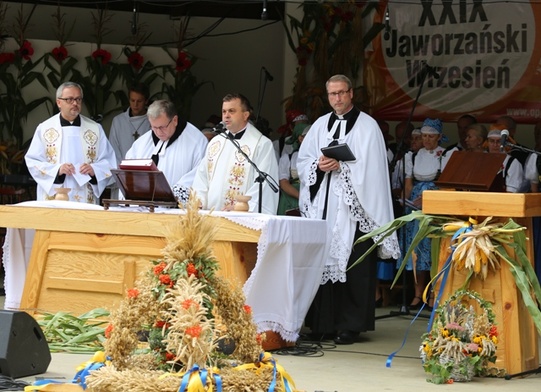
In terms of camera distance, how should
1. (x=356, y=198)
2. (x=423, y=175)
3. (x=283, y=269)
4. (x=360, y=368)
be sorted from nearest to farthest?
(x=360, y=368)
(x=283, y=269)
(x=356, y=198)
(x=423, y=175)

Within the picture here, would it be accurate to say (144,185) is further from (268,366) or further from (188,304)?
(188,304)

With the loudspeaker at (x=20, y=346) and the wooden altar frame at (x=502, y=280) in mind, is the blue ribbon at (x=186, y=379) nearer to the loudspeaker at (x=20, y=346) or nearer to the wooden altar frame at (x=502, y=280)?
→ the loudspeaker at (x=20, y=346)

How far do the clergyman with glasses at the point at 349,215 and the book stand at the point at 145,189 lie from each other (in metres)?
1.25

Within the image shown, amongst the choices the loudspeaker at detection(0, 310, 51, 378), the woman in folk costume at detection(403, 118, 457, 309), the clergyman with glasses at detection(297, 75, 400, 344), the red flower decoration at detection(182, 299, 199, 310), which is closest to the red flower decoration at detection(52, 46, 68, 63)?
the woman in folk costume at detection(403, 118, 457, 309)

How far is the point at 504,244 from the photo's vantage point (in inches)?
283

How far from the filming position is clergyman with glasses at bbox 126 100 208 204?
9.71m

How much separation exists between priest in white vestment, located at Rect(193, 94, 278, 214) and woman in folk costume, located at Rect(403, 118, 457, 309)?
2455mm

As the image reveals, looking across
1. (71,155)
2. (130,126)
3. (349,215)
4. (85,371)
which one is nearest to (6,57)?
(130,126)

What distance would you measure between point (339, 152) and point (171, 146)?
1632mm

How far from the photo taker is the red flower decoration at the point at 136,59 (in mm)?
14078

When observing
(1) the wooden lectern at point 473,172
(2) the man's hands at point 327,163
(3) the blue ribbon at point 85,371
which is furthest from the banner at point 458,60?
(3) the blue ribbon at point 85,371

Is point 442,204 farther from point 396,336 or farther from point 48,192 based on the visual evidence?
point 48,192

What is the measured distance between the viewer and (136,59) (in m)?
14.1

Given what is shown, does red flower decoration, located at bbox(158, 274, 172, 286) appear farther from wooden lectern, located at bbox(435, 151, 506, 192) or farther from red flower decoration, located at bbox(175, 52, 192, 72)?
red flower decoration, located at bbox(175, 52, 192, 72)
